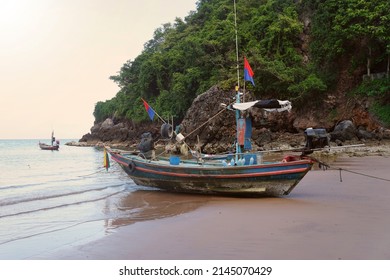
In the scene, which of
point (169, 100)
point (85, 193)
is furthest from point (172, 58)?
point (85, 193)

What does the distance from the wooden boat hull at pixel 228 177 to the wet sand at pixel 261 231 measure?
36 centimetres

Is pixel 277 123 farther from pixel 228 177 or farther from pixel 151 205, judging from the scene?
pixel 151 205

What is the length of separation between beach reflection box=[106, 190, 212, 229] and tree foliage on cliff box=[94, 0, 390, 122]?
1887cm

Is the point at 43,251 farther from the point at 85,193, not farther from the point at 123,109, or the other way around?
the point at 123,109

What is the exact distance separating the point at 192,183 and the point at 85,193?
459 centimetres

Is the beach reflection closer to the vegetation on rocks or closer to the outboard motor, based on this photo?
the outboard motor

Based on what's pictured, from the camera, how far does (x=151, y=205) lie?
1012 centimetres

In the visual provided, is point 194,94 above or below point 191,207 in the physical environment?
above

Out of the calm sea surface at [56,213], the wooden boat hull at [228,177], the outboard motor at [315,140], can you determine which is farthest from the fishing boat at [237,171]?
the calm sea surface at [56,213]

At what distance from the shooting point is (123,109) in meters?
54.1

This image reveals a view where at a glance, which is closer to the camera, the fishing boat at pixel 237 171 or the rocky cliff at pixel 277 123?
the fishing boat at pixel 237 171

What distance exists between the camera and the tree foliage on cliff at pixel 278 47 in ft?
82.5

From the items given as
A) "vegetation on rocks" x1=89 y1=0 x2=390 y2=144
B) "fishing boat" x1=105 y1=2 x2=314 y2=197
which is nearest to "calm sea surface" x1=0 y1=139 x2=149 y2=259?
"fishing boat" x1=105 y1=2 x2=314 y2=197

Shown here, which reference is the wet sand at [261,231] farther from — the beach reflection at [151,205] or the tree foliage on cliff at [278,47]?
the tree foliage on cliff at [278,47]
